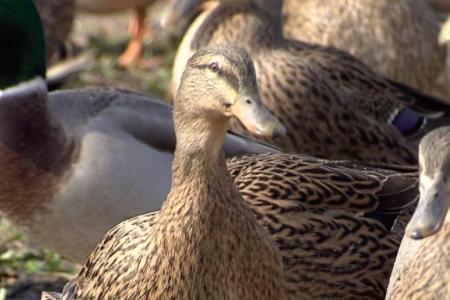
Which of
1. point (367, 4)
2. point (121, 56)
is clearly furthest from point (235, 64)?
point (121, 56)

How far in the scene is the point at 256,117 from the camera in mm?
Result: 4234

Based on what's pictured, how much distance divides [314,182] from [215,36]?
197 centimetres

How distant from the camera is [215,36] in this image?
7.03m

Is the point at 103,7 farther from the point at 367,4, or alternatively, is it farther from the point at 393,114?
the point at 393,114

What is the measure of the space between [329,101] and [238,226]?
205 centimetres

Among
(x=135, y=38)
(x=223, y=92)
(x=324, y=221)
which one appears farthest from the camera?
(x=135, y=38)

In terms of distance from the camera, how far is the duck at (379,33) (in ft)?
25.9

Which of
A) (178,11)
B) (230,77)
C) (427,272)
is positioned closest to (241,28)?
(178,11)

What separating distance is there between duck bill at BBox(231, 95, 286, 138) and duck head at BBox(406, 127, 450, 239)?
0.40m

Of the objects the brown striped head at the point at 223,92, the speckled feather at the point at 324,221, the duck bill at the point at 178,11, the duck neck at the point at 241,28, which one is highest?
the brown striped head at the point at 223,92

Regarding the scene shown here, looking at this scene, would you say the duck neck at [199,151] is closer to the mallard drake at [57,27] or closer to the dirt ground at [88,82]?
the dirt ground at [88,82]

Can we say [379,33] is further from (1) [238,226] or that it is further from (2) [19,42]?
(1) [238,226]

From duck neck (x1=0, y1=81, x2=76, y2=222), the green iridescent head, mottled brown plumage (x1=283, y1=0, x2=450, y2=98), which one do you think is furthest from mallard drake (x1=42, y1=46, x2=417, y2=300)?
mottled brown plumage (x1=283, y1=0, x2=450, y2=98)

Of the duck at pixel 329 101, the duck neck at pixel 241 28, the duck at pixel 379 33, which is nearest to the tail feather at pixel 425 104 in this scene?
the duck at pixel 329 101
